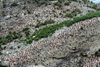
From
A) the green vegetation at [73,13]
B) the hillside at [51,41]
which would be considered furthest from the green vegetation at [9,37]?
the green vegetation at [73,13]

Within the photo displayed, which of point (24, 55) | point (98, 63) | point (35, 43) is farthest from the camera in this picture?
point (35, 43)

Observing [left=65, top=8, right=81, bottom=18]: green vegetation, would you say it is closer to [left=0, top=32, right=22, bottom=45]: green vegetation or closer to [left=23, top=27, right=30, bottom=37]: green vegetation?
[left=23, top=27, right=30, bottom=37]: green vegetation

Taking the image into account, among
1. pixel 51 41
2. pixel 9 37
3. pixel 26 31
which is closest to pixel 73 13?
pixel 26 31

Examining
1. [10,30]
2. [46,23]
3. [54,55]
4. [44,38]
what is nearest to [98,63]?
[54,55]

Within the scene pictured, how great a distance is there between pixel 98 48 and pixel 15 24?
13.4m

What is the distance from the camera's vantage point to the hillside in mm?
17094

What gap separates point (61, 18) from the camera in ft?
83.9

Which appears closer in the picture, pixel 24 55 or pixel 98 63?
pixel 98 63

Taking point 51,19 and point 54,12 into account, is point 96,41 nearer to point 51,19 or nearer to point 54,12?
point 51,19

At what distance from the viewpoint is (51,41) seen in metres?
18.9

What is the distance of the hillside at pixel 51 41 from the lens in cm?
1709

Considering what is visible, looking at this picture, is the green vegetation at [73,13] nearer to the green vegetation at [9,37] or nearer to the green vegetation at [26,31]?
the green vegetation at [26,31]

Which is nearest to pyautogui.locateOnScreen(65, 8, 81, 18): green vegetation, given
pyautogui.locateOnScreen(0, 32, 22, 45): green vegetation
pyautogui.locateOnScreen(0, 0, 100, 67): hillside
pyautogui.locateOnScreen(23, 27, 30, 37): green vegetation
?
pyautogui.locateOnScreen(0, 0, 100, 67): hillside

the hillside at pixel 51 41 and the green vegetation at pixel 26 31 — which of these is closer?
the hillside at pixel 51 41
